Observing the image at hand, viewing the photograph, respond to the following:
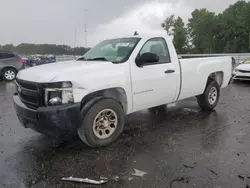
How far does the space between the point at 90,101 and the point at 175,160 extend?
1.55 m

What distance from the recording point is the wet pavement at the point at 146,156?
3145mm

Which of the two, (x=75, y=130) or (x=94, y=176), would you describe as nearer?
(x=94, y=176)

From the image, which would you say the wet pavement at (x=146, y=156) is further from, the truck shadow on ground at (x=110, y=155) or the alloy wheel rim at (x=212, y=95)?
the alloy wheel rim at (x=212, y=95)

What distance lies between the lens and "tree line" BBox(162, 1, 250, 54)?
148 feet

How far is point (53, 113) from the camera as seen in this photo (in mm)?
3549

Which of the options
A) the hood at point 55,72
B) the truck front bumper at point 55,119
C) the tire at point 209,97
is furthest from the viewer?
the tire at point 209,97

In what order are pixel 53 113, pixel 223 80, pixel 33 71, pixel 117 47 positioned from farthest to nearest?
pixel 223 80, pixel 117 47, pixel 33 71, pixel 53 113

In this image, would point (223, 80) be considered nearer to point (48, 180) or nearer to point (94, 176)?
point (94, 176)

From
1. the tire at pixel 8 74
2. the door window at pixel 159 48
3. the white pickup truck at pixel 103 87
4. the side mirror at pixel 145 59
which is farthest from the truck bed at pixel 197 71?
the tire at pixel 8 74

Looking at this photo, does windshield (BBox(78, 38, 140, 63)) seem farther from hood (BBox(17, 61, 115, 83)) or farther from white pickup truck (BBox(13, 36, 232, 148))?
hood (BBox(17, 61, 115, 83))

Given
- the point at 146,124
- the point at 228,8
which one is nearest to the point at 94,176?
the point at 146,124

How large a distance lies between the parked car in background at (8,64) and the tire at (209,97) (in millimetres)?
11103

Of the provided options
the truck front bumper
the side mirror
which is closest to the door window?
the side mirror

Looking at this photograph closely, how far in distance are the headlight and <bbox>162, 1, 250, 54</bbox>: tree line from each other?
43.6m
